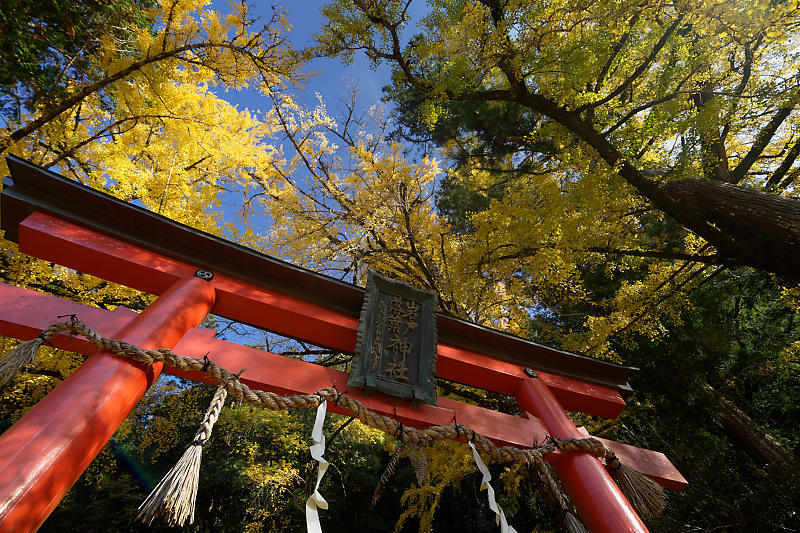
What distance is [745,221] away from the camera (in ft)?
10.5

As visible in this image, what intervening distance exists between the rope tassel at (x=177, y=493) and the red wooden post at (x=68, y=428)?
43 centimetres

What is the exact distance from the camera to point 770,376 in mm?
6148

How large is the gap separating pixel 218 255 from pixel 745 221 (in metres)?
4.77

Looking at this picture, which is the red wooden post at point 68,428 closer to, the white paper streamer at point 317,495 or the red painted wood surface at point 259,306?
the red painted wood surface at point 259,306

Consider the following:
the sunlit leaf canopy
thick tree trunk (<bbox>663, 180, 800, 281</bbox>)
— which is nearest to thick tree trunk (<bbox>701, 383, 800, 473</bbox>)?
the sunlit leaf canopy

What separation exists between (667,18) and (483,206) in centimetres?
551

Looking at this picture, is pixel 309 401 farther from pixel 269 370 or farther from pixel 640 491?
pixel 640 491

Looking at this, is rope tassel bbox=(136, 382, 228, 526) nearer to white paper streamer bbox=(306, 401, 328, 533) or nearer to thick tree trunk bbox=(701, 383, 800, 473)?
white paper streamer bbox=(306, 401, 328, 533)

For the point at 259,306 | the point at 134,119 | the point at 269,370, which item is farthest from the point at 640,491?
the point at 134,119

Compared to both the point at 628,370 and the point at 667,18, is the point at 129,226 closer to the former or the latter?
the point at 628,370

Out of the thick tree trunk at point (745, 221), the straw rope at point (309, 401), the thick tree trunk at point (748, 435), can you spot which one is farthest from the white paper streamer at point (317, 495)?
the thick tree trunk at point (748, 435)

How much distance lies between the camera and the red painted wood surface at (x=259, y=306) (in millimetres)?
2459

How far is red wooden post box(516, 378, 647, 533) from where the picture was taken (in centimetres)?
198

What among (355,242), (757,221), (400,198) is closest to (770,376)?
(757,221)
